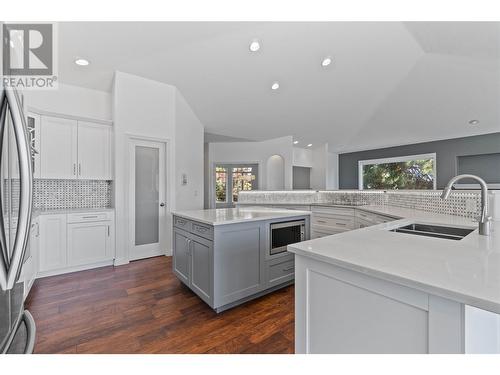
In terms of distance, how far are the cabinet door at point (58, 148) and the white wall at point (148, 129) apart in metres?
0.54

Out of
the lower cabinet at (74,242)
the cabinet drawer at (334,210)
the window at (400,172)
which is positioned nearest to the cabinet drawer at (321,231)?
the cabinet drawer at (334,210)

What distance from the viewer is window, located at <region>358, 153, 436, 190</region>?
20.7 feet

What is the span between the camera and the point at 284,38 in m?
3.21

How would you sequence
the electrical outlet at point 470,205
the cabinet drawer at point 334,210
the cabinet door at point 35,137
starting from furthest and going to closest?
the cabinet drawer at point 334,210 → the cabinet door at point 35,137 → the electrical outlet at point 470,205

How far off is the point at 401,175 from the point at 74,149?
25.8 ft

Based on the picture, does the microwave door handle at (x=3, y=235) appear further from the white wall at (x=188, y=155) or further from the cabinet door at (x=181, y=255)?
the white wall at (x=188, y=155)

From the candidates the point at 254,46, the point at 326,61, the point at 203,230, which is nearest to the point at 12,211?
the point at 203,230

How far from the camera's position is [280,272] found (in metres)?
2.41

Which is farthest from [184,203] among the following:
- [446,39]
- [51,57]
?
[446,39]

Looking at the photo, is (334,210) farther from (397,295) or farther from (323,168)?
(323,168)

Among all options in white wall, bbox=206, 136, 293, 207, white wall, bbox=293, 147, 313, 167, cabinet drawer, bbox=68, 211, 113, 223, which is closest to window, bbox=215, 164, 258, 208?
white wall, bbox=206, 136, 293, 207

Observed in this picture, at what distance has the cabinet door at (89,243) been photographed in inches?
119

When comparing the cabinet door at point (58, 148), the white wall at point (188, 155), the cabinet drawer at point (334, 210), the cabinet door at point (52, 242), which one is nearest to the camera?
the cabinet door at point (52, 242)
